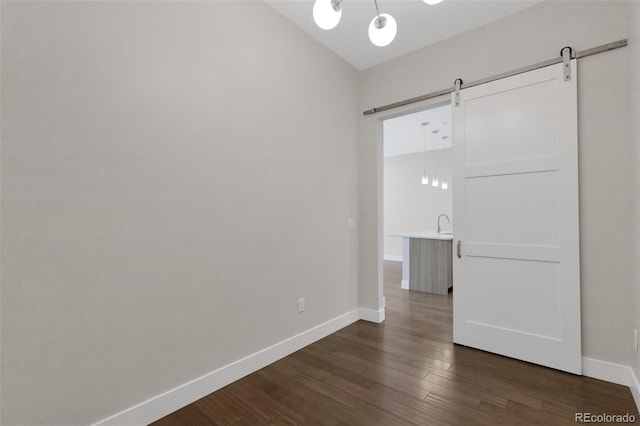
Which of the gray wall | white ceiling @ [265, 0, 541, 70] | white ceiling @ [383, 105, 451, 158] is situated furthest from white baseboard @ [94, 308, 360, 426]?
white ceiling @ [383, 105, 451, 158]

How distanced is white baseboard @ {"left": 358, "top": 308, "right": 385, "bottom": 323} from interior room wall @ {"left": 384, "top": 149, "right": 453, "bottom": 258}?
4243 millimetres

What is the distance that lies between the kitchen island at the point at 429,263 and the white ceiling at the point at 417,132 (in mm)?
2117

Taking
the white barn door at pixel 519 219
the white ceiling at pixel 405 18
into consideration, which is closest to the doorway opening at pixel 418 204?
the white ceiling at pixel 405 18

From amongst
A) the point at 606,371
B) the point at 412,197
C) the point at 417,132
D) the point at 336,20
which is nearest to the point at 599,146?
the point at 606,371

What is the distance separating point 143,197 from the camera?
6.07ft

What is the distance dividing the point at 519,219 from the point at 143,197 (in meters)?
2.97

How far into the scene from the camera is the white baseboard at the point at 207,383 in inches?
69.9

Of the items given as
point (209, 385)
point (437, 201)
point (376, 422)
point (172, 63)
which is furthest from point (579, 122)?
point (437, 201)

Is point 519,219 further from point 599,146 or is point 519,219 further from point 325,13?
point 325,13

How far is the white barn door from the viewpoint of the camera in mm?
2410

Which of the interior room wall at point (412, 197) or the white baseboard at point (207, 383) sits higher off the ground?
the interior room wall at point (412, 197)

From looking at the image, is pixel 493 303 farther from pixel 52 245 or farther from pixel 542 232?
pixel 52 245

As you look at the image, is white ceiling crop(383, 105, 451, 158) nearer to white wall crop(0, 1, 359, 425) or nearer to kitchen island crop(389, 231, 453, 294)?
kitchen island crop(389, 231, 453, 294)

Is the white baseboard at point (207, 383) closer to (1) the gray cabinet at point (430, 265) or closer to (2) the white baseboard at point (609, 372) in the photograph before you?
(2) the white baseboard at point (609, 372)
